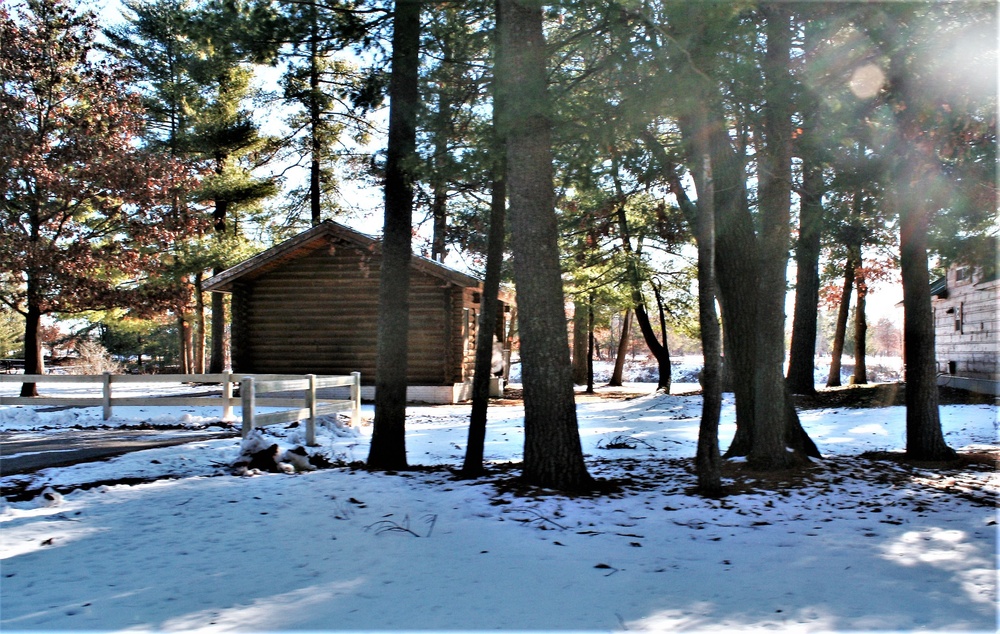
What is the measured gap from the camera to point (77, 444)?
11078 millimetres

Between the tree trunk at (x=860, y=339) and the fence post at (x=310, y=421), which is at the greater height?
→ the tree trunk at (x=860, y=339)

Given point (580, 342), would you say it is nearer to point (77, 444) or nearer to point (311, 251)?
point (311, 251)

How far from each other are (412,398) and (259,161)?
12.2 metres

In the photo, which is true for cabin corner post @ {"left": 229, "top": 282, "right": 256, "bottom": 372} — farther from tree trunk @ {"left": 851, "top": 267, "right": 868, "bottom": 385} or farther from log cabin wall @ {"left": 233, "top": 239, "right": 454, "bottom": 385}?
tree trunk @ {"left": 851, "top": 267, "right": 868, "bottom": 385}

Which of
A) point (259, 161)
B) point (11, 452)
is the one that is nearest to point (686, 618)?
point (11, 452)

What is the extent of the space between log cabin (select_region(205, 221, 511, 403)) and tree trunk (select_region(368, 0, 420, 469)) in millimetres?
10960

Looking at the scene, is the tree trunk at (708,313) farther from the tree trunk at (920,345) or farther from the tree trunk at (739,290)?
the tree trunk at (920,345)

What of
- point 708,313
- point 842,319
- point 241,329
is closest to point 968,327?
point 842,319

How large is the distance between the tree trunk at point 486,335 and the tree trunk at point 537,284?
785 mm

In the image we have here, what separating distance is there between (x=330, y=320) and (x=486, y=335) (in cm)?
1359

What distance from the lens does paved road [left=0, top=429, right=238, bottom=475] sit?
9.17m

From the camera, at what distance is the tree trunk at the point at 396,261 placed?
904 cm

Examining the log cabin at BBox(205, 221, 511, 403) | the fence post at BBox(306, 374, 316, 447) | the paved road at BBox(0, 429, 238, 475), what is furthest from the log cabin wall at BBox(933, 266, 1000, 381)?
the paved road at BBox(0, 429, 238, 475)

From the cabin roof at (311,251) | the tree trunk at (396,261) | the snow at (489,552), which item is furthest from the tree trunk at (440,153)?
the cabin roof at (311,251)
